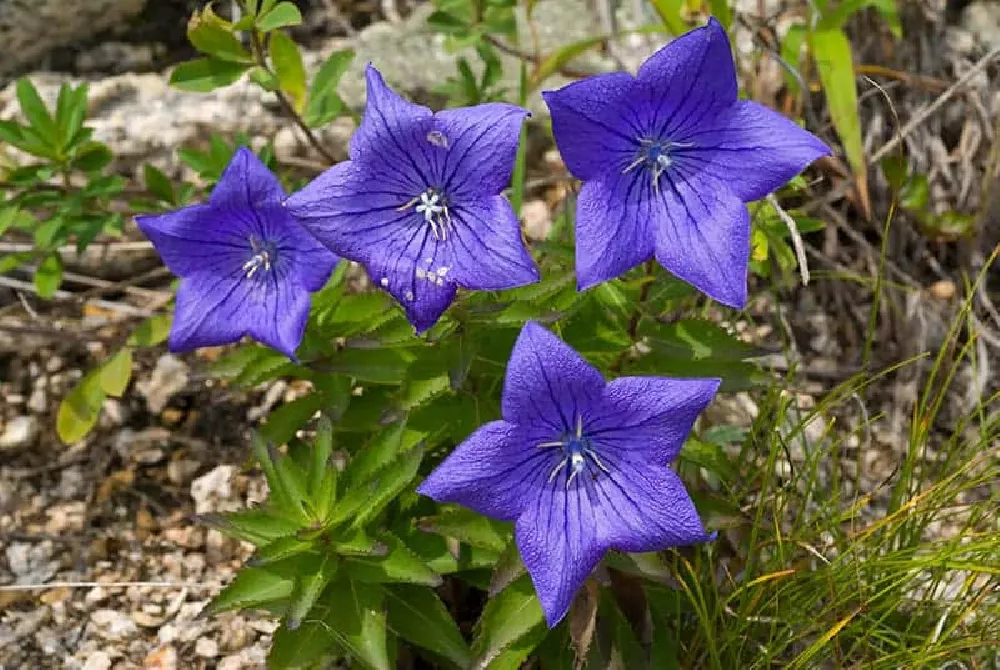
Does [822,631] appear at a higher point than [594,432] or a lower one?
lower

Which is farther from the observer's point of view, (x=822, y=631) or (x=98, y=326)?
(x=98, y=326)

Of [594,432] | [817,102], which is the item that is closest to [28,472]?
[594,432]

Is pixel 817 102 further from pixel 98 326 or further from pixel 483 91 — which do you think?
pixel 98 326

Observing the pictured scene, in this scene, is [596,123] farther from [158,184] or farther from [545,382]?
[158,184]

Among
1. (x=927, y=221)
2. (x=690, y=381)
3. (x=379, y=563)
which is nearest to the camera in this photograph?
(x=690, y=381)

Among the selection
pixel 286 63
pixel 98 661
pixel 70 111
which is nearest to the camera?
pixel 98 661

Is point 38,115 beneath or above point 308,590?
above

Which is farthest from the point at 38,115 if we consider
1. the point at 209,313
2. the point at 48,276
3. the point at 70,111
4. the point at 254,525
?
the point at 254,525
